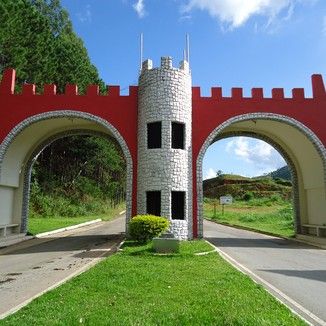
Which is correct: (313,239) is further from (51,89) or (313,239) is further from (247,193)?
(247,193)

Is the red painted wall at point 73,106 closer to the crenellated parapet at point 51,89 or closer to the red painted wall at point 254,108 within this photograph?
the crenellated parapet at point 51,89

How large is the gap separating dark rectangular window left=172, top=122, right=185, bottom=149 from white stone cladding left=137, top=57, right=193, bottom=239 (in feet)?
0.54

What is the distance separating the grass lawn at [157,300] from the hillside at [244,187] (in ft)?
190

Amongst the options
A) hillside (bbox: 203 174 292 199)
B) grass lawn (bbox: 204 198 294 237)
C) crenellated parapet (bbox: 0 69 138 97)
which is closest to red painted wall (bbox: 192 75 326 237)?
crenellated parapet (bbox: 0 69 138 97)

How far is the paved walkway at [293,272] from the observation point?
6770mm

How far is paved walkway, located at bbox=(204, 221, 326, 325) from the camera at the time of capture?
6770mm

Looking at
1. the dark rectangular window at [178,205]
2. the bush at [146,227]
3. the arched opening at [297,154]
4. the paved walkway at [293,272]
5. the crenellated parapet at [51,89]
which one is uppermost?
the crenellated parapet at [51,89]

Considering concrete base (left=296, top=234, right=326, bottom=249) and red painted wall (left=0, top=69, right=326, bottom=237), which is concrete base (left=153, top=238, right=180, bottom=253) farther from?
concrete base (left=296, top=234, right=326, bottom=249)

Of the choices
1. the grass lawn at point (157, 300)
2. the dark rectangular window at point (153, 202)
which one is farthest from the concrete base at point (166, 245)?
the dark rectangular window at point (153, 202)

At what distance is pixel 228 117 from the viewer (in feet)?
63.3

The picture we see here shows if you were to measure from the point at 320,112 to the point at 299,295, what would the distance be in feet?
45.1

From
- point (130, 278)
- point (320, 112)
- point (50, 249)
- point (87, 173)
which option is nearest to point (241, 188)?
point (87, 173)

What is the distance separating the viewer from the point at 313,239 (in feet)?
62.6

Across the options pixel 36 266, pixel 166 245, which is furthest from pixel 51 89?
pixel 166 245
